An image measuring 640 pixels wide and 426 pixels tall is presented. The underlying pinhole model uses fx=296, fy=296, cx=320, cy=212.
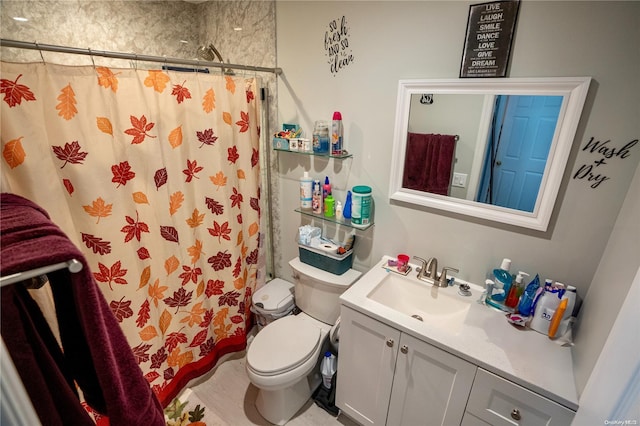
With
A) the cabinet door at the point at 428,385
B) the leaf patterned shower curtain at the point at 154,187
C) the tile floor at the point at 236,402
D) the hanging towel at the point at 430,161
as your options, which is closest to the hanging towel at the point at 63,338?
the leaf patterned shower curtain at the point at 154,187

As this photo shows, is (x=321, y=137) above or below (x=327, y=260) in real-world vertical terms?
above

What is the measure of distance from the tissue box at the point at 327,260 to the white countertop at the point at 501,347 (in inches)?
13.4

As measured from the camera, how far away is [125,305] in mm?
1412

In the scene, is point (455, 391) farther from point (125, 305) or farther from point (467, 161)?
point (125, 305)

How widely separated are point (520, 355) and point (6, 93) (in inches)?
79.3

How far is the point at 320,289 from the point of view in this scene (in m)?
1.78

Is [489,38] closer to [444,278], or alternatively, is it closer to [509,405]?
[444,278]

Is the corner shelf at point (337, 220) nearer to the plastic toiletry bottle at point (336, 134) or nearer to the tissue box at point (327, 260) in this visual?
the tissue box at point (327, 260)

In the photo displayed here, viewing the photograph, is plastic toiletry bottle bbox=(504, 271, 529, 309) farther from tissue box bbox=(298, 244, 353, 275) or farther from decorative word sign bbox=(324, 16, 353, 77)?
decorative word sign bbox=(324, 16, 353, 77)

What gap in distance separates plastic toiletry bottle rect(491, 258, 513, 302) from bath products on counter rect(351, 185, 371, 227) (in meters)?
0.67

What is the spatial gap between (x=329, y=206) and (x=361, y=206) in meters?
0.25

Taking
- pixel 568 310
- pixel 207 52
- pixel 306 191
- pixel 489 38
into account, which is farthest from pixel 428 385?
pixel 207 52

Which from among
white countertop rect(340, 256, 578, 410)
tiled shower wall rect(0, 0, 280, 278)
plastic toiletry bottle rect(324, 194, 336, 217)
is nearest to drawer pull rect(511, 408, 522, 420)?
white countertop rect(340, 256, 578, 410)

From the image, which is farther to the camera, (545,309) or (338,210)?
(338,210)
